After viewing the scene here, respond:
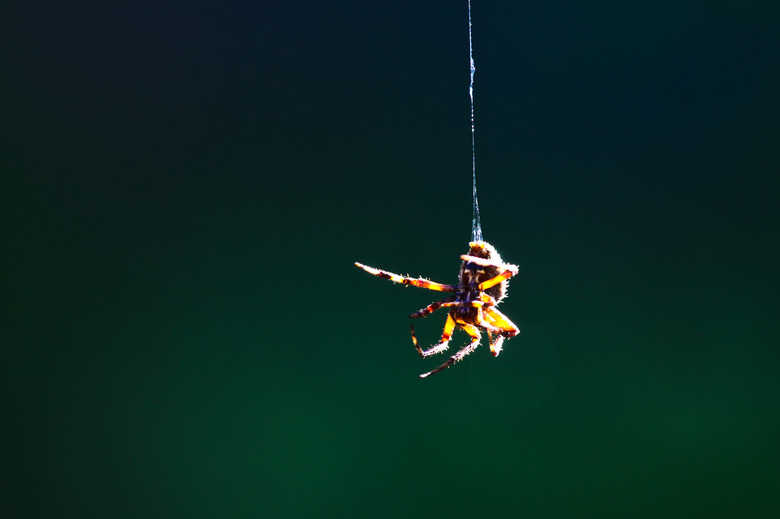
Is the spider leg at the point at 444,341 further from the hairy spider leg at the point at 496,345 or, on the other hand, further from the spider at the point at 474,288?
the hairy spider leg at the point at 496,345

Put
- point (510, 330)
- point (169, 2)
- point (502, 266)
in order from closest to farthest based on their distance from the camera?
1. point (502, 266)
2. point (510, 330)
3. point (169, 2)

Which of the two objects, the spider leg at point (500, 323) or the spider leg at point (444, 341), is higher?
the spider leg at point (500, 323)

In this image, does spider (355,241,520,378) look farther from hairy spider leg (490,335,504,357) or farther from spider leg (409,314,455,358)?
hairy spider leg (490,335,504,357)

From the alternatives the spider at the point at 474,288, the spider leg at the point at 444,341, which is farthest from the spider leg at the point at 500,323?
the spider leg at the point at 444,341

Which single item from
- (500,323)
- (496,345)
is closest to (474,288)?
(500,323)

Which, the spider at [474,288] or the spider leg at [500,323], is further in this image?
the spider leg at [500,323]

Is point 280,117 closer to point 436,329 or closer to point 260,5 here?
point 260,5

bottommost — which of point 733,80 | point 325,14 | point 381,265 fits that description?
point 381,265

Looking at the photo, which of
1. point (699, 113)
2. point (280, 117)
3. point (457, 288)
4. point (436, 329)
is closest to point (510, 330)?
point (457, 288)

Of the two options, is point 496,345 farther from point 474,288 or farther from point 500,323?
point 474,288

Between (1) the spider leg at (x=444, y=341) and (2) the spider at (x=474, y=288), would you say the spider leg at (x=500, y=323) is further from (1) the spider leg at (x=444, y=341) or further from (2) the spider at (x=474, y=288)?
(1) the spider leg at (x=444, y=341)

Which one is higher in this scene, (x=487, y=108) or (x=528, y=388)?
(x=487, y=108)
